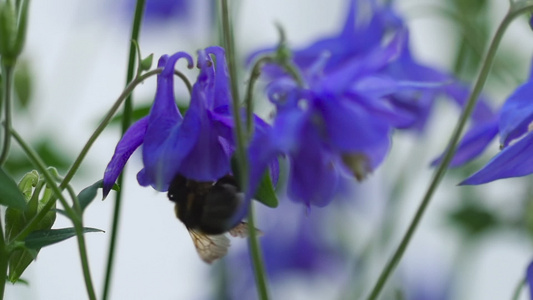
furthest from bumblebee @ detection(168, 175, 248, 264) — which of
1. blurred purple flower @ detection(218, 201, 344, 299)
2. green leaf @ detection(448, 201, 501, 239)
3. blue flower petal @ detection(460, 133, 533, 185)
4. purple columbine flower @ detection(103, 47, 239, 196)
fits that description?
blurred purple flower @ detection(218, 201, 344, 299)

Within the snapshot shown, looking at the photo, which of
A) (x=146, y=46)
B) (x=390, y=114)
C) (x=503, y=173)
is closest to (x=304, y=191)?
(x=390, y=114)

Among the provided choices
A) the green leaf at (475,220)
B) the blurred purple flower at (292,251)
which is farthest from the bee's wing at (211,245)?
the blurred purple flower at (292,251)

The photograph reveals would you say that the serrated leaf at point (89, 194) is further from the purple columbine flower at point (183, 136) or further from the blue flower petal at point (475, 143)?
the blue flower petal at point (475, 143)

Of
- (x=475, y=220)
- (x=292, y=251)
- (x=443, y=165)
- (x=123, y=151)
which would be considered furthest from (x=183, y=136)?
(x=292, y=251)

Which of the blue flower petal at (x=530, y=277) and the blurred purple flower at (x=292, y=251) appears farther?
the blurred purple flower at (x=292, y=251)

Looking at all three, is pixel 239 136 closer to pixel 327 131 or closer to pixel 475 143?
pixel 327 131

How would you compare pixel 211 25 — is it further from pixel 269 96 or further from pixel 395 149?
pixel 269 96
